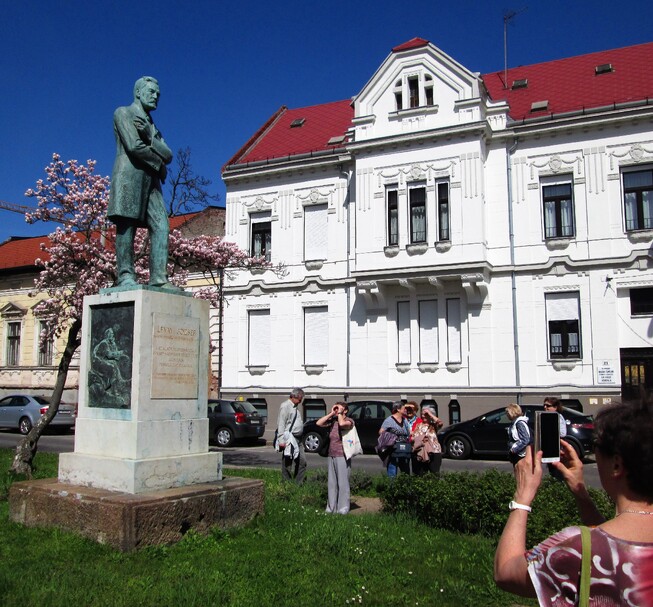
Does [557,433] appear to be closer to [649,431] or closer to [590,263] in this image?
[649,431]

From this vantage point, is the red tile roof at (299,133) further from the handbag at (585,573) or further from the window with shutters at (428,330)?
the handbag at (585,573)

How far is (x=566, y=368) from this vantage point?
22.7m

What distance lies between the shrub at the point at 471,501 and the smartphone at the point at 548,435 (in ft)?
13.9

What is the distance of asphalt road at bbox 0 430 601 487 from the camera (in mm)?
16609

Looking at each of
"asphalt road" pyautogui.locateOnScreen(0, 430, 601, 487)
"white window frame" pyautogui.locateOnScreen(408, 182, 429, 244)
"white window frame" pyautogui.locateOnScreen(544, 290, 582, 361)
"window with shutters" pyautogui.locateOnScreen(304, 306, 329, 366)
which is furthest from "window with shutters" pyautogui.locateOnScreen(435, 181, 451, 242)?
"asphalt road" pyautogui.locateOnScreen(0, 430, 601, 487)

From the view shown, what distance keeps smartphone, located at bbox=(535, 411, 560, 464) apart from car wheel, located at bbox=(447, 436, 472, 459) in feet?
55.3

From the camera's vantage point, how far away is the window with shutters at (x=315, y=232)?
27245mm

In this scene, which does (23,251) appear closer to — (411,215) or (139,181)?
(411,215)

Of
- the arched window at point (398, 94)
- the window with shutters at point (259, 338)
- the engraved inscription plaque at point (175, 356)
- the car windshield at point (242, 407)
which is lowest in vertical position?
the car windshield at point (242, 407)

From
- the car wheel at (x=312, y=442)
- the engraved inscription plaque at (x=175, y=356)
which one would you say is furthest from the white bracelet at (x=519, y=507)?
the car wheel at (x=312, y=442)

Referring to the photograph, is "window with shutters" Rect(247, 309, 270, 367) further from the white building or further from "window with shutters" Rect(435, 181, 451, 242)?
"window with shutters" Rect(435, 181, 451, 242)

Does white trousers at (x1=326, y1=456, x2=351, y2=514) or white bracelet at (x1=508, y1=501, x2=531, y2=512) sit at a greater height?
white bracelet at (x1=508, y1=501, x2=531, y2=512)

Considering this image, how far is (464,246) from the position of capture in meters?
23.6

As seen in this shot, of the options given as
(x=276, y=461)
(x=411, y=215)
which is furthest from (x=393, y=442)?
(x=411, y=215)
